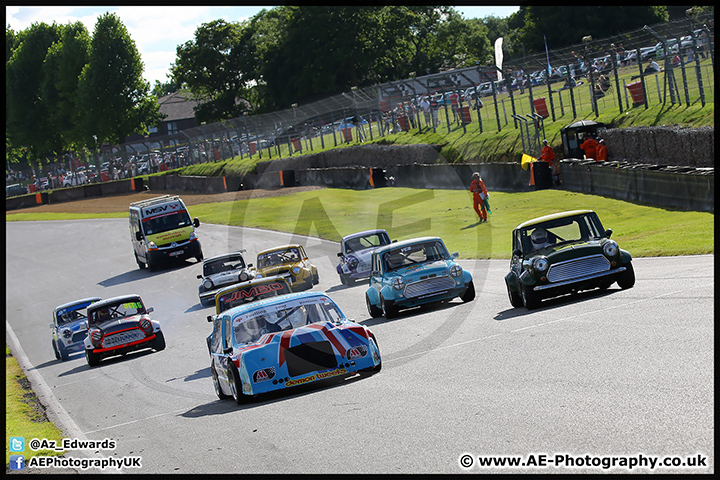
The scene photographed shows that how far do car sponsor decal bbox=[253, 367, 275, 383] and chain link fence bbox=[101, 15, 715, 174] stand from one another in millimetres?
22604

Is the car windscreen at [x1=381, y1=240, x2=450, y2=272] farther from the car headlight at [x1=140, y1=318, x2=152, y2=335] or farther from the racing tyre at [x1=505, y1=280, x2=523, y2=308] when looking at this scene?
the car headlight at [x1=140, y1=318, x2=152, y2=335]

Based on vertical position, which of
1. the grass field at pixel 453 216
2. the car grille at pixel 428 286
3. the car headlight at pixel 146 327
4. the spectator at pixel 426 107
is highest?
the spectator at pixel 426 107

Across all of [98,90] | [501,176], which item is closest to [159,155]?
[98,90]

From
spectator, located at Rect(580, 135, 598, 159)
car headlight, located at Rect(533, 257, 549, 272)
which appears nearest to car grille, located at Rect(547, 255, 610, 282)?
car headlight, located at Rect(533, 257, 549, 272)

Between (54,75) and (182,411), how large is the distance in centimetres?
10711

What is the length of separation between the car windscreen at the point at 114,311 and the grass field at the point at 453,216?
34.8 ft

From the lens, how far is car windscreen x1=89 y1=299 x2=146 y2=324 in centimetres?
2017

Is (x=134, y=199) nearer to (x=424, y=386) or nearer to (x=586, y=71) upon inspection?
(x=586, y=71)

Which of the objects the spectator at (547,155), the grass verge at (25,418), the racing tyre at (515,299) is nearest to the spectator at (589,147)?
the spectator at (547,155)

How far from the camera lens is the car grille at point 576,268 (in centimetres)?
1389

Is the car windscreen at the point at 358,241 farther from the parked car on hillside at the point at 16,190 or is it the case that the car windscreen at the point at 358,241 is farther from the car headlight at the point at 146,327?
the parked car on hillside at the point at 16,190

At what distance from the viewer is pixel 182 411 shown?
1116 centimetres

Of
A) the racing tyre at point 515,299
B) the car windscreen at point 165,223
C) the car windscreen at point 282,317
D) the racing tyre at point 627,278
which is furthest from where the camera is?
the car windscreen at point 165,223

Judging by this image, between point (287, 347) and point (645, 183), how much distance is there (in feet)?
66.7
